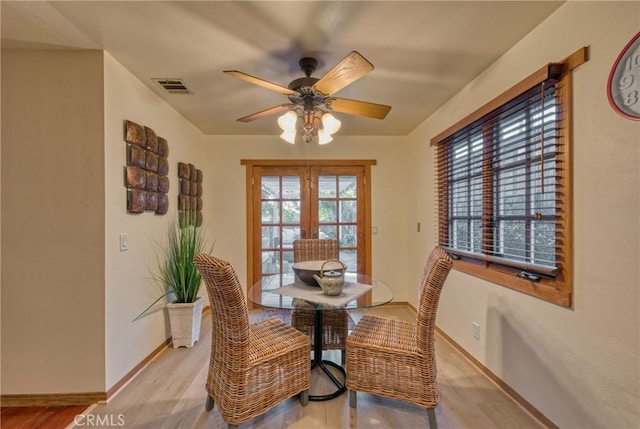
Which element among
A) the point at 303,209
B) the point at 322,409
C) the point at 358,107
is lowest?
the point at 322,409

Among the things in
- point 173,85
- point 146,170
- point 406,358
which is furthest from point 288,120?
point 406,358

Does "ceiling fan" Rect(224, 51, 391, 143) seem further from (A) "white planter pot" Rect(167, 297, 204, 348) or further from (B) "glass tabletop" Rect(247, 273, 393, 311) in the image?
(A) "white planter pot" Rect(167, 297, 204, 348)

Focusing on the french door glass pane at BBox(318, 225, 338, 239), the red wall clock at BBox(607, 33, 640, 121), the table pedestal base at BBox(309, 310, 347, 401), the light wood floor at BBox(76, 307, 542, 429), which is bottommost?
the light wood floor at BBox(76, 307, 542, 429)

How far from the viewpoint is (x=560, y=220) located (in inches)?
61.2

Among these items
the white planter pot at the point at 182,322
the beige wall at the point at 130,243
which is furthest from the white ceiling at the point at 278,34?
the white planter pot at the point at 182,322

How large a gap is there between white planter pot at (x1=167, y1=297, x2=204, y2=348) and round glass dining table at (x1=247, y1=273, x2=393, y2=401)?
847 millimetres

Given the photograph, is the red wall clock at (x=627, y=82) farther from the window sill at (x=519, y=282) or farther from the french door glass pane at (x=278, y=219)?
the french door glass pane at (x=278, y=219)

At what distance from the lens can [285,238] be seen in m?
3.94

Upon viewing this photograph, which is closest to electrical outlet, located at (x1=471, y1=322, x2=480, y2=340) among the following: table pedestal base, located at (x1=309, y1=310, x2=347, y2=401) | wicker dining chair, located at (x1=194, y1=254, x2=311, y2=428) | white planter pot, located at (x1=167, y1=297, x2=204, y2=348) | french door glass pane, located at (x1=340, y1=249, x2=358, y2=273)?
table pedestal base, located at (x1=309, y1=310, x2=347, y2=401)

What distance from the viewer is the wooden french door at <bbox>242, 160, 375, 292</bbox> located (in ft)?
12.8

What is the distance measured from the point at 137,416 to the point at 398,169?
3.59m

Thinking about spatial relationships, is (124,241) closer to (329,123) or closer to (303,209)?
(329,123)

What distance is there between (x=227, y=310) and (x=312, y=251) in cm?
142

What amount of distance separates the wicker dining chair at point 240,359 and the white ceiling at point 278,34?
1.32m
